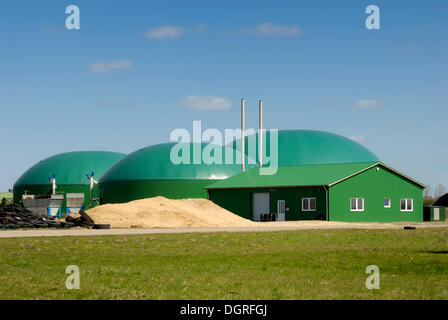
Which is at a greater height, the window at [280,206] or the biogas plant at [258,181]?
the biogas plant at [258,181]

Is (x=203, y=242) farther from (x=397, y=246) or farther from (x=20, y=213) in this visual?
(x=20, y=213)

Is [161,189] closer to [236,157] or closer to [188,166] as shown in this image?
[188,166]

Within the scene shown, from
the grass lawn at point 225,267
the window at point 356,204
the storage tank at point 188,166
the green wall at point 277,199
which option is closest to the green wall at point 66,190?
the storage tank at point 188,166

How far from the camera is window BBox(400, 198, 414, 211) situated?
5681cm

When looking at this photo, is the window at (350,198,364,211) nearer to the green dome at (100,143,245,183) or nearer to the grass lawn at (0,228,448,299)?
the green dome at (100,143,245,183)

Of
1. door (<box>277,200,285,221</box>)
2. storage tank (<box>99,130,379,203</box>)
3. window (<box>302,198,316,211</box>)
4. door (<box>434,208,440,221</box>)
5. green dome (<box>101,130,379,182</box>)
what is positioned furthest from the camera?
green dome (<box>101,130,379,182</box>)

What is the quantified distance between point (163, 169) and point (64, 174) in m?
23.2

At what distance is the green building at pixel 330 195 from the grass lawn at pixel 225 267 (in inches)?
943

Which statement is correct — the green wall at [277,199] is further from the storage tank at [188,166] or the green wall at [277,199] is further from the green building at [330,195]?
the storage tank at [188,166]

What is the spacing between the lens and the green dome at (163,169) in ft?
218

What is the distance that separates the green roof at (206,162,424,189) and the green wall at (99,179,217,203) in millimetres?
4068

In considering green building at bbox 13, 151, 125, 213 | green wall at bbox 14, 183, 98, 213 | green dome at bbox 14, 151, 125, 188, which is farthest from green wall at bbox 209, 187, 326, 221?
green dome at bbox 14, 151, 125, 188
